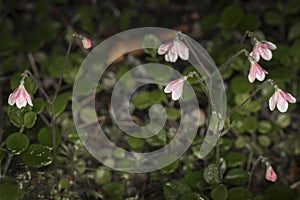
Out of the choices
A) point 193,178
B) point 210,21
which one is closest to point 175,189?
point 193,178

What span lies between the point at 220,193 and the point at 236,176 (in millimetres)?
198

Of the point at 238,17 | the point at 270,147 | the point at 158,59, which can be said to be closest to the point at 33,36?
the point at 158,59

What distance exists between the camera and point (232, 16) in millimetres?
2404

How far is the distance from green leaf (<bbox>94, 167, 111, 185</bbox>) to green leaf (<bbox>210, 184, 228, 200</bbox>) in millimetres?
439

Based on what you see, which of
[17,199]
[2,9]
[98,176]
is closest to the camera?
[17,199]

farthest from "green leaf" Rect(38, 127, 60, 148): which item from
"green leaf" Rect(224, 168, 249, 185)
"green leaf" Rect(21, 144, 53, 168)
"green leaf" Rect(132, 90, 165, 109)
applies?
"green leaf" Rect(224, 168, 249, 185)

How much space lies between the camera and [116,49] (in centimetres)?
272

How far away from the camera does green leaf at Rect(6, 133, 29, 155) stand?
1.80m

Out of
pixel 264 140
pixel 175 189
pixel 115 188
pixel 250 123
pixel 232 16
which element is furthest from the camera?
pixel 232 16

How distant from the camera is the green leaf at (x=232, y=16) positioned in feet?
7.82

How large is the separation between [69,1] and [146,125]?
116cm

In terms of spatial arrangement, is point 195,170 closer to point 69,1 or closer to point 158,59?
point 158,59

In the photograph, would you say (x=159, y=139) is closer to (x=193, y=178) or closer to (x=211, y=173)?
(x=193, y=178)

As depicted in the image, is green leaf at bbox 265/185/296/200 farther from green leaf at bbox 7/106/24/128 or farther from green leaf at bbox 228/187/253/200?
green leaf at bbox 7/106/24/128
